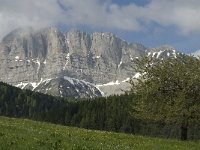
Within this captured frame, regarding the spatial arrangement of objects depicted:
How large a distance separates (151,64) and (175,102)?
714 centimetres

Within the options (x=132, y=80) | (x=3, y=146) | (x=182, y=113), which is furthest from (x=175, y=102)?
(x=3, y=146)

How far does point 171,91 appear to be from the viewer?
2143 inches

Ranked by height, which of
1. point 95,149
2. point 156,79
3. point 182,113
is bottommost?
point 95,149

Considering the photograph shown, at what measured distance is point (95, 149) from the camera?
83.8 feet

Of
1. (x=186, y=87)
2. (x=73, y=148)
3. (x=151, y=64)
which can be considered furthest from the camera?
(x=151, y=64)

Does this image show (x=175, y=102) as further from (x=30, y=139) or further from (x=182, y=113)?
(x=30, y=139)

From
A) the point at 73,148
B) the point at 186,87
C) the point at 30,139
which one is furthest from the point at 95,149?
the point at 186,87

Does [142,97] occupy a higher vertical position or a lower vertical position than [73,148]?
higher

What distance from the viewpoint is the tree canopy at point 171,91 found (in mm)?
52844

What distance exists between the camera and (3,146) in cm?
2138

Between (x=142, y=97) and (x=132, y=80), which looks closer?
(x=142, y=97)

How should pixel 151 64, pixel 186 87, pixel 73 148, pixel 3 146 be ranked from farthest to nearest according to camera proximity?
pixel 151 64
pixel 186 87
pixel 73 148
pixel 3 146

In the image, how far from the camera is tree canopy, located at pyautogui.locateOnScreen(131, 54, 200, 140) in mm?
52844

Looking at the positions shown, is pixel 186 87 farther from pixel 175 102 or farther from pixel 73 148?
pixel 73 148
